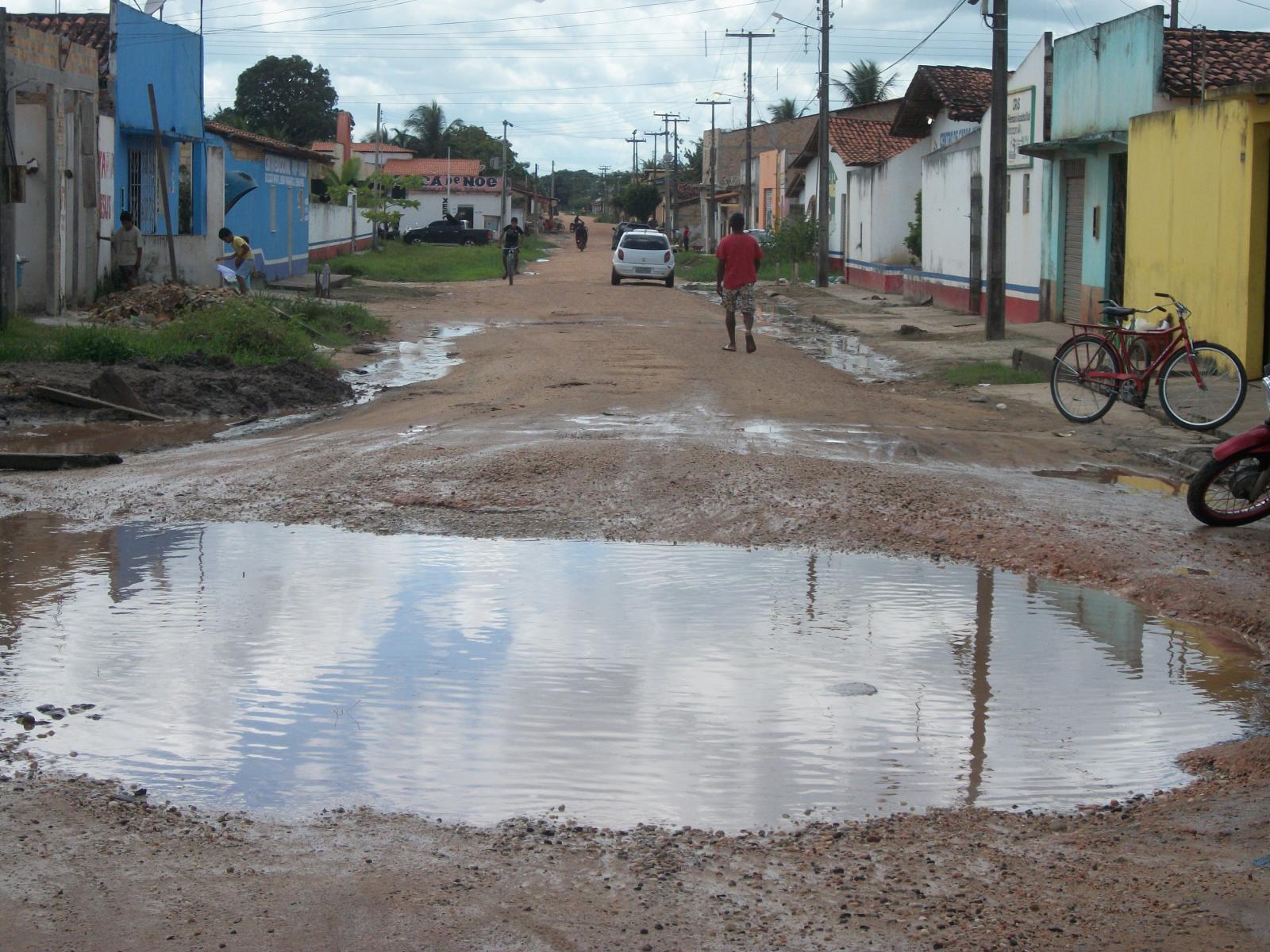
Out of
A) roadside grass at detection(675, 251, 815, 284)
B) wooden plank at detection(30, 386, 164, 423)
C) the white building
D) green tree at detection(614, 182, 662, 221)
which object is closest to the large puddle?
wooden plank at detection(30, 386, 164, 423)

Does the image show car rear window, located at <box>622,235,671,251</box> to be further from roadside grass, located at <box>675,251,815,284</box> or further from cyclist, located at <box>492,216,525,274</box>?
roadside grass, located at <box>675,251,815,284</box>

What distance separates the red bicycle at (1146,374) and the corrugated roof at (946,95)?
1870 cm

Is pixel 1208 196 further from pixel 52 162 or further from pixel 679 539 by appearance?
pixel 52 162

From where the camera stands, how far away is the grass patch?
1590 cm

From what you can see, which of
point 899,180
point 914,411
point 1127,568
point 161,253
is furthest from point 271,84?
point 1127,568

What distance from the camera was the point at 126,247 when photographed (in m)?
22.8

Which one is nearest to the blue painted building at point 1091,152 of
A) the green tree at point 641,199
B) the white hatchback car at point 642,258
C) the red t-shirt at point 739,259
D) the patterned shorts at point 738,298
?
the red t-shirt at point 739,259

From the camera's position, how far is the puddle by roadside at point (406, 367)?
50.0ft

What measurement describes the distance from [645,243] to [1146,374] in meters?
26.9

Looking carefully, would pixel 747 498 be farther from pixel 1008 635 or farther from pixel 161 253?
pixel 161 253

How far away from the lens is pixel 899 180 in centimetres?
3809

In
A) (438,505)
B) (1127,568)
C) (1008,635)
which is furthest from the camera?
(438,505)

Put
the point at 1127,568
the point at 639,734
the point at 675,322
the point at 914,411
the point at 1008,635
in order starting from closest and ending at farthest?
the point at 639,734 → the point at 1008,635 → the point at 1127,568 → the point at 914,411 → the point at 675,322

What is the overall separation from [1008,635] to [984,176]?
76.3 ft
